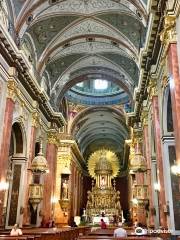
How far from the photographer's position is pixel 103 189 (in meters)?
29.0

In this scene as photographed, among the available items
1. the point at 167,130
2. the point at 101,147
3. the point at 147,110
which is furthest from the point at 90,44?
the point at 101,147

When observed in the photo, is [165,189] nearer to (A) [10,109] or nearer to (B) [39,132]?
(A) [10,109]

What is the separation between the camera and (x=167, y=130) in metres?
9.49

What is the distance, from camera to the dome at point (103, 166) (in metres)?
30.0

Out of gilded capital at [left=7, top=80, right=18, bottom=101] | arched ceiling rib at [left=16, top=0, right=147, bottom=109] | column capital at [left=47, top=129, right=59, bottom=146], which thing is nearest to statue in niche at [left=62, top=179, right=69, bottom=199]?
column capital at [left=47, top=129, right=59, bottom=146]

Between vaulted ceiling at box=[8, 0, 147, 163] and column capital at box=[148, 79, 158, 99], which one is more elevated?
vaulted ceiling at box=[8, 0, 147, 163]

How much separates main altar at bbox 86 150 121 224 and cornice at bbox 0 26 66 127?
13.8m

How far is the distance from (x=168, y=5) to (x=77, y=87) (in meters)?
16.5

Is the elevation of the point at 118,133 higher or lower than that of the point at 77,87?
lower

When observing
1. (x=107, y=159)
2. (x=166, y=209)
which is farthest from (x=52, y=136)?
(x=107, y=159)

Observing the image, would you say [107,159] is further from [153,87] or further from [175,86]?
[175,86]

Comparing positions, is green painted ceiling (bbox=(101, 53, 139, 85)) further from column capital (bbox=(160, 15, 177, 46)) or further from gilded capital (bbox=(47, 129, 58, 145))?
column capital (bbox=(160, 15, 177, 46))

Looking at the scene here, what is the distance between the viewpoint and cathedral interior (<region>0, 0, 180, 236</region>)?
8.86 metres

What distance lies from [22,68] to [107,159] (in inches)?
826
